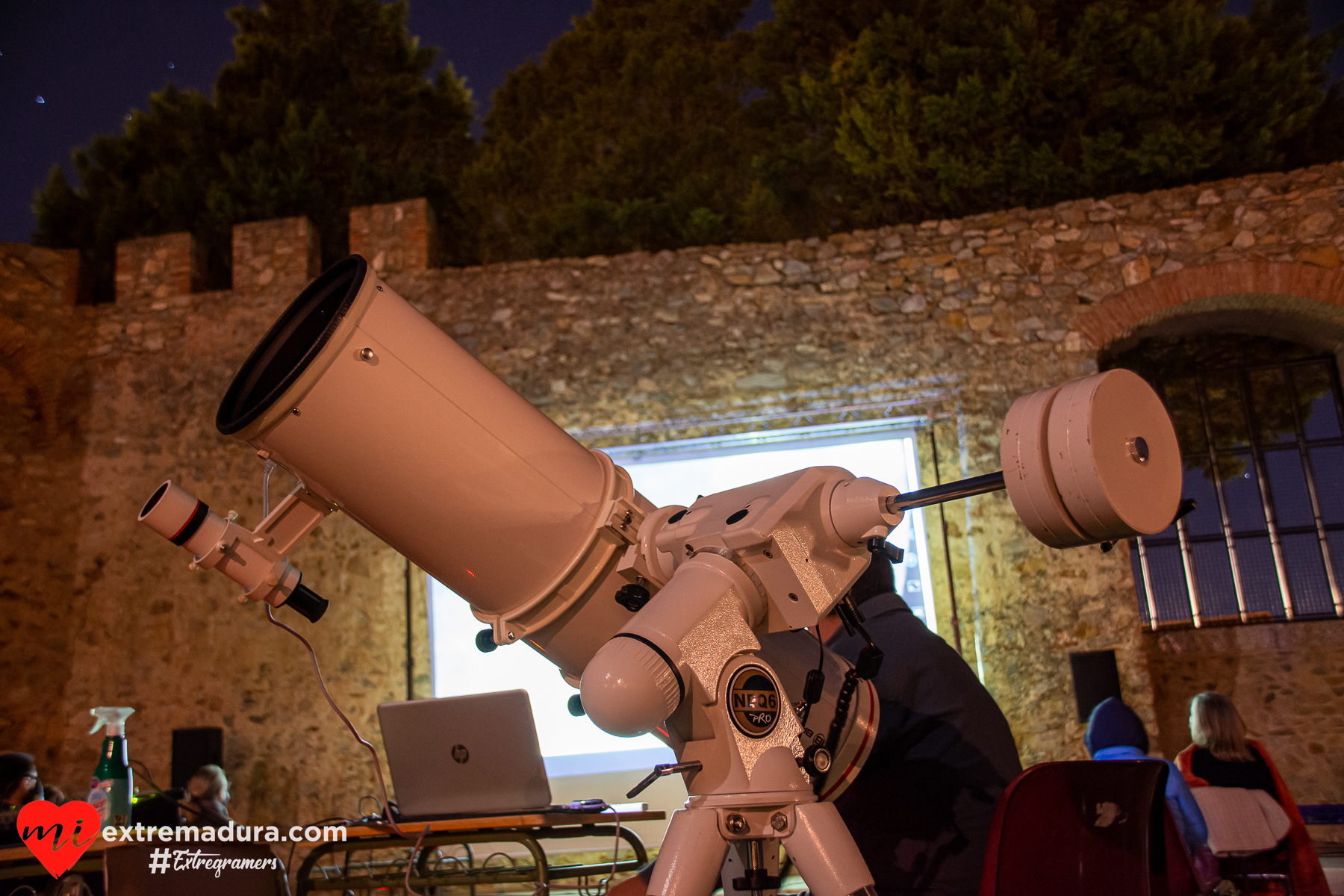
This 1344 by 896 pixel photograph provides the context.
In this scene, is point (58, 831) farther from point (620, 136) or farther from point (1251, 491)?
point (620, 136)

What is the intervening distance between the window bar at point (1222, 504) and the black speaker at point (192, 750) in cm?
665

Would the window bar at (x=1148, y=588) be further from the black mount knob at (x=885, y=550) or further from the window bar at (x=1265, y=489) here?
the black mount knob at (x=885, y=550)

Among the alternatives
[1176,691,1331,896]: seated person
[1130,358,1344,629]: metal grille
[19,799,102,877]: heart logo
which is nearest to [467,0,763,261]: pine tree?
[1130,358,1344,629]: metal grille

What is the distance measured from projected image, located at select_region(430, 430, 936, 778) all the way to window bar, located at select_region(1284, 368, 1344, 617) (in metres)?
3.38

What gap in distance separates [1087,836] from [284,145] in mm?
9605

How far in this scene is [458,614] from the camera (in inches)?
209

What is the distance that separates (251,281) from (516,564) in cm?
536

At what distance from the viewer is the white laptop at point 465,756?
251 cm

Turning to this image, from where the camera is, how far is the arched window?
21.2 feet

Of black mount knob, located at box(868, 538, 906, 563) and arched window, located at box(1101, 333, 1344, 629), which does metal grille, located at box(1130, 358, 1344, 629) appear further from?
black mount knob, located at box(868, 538, 906, 563)

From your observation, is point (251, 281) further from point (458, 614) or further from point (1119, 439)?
point (1119, 439)

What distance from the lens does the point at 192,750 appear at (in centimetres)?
509

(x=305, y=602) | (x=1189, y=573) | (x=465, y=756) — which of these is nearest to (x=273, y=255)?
(x=465, y=756)

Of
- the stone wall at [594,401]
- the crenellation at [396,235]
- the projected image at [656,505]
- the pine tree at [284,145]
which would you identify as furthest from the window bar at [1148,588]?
the pine tree at [284,145]
